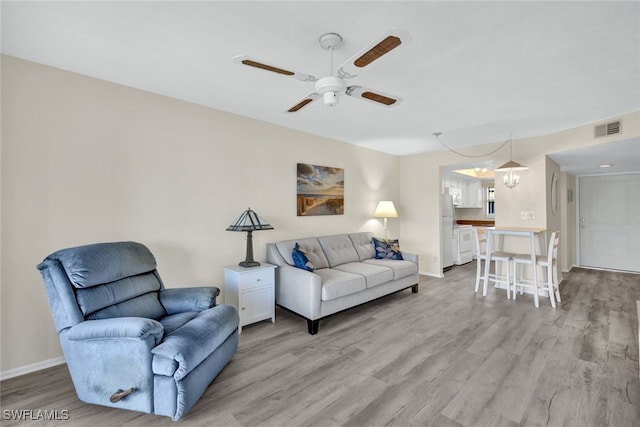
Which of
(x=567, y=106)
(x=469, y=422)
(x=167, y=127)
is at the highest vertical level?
(x=567, y=106)

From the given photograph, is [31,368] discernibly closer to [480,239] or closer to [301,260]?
[301,260]

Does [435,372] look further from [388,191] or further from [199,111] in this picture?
[388,191]

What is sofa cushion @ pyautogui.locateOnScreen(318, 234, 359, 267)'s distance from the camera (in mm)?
4023

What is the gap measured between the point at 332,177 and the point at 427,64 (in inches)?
95.6

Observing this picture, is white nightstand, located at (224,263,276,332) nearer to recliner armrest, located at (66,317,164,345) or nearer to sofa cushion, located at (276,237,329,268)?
sofa cushion, located at (276,237,329,268)

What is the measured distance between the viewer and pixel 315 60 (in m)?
2.20

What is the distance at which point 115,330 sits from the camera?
67.7 inches

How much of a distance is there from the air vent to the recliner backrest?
17.2ft

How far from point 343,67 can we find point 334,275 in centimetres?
233

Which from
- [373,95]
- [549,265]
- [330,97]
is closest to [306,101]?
[330,97]

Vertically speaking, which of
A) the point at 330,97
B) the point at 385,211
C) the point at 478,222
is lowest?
the point at 478,222

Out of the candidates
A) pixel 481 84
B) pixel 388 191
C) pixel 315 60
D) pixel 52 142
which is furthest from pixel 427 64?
pixel 388 191

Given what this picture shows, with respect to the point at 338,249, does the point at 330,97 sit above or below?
above

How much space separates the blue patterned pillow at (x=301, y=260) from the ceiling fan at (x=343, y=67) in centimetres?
171
